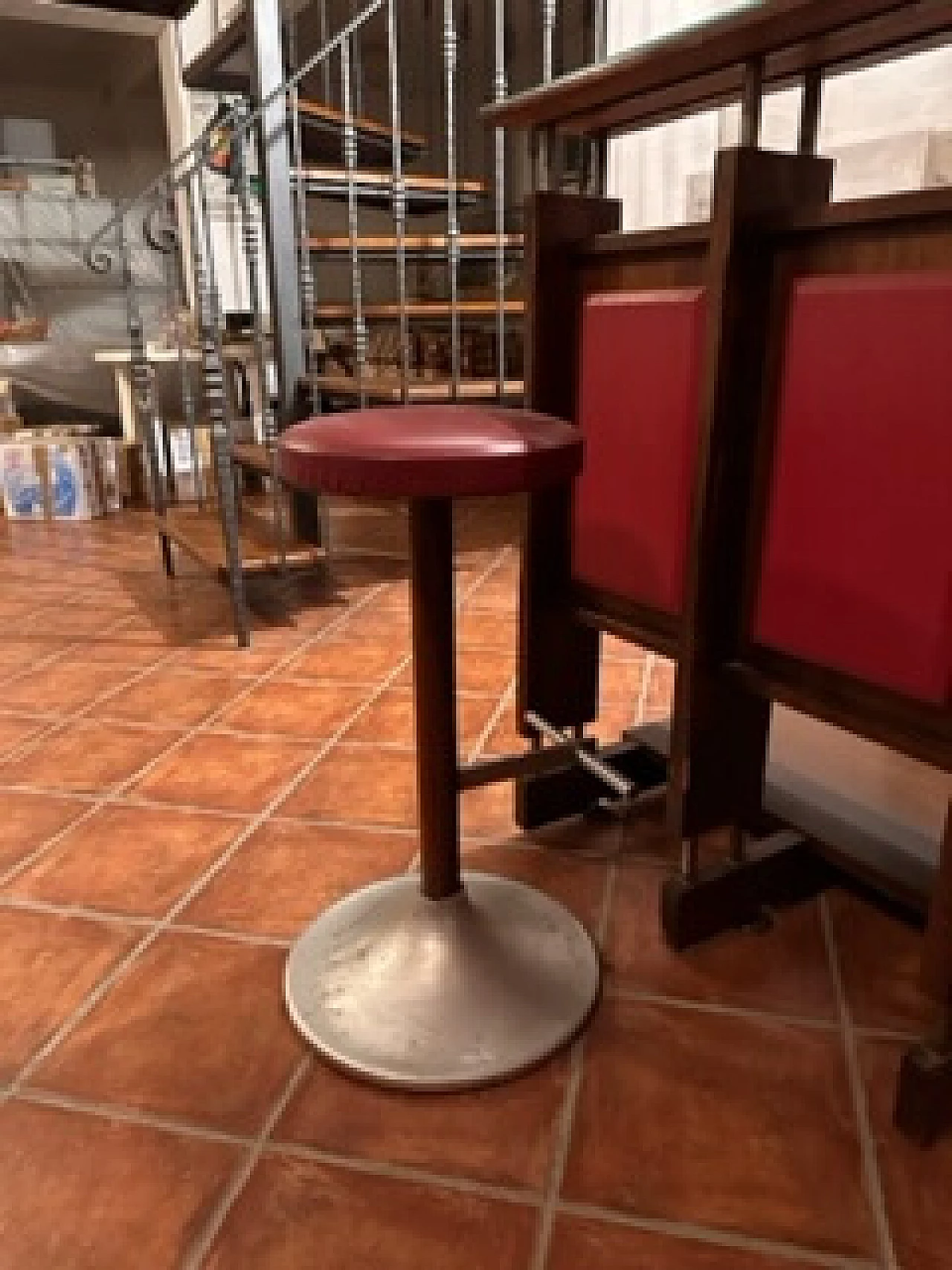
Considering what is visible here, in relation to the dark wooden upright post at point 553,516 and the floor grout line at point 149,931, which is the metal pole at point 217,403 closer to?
the floor grout line at point 149,931

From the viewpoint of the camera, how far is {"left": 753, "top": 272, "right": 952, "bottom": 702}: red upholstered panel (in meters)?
0.86

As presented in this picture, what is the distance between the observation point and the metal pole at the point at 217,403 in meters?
2.28

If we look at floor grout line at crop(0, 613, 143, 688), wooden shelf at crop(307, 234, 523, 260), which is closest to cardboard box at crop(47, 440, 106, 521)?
floor grout line at crop(0, 613, 143, 688)

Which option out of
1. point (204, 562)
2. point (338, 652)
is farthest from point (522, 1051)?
point (204, 562)

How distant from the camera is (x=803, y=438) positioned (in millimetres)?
1003

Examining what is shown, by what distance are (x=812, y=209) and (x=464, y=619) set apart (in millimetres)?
1837

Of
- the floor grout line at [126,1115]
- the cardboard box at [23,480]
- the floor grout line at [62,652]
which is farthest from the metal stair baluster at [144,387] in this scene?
the floor grout line at [126,1115]

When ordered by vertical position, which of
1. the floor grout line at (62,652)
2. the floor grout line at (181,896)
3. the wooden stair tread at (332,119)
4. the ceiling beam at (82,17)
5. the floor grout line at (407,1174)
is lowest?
the floor grout line at (62,652)

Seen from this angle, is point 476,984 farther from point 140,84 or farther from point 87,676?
point 140,84

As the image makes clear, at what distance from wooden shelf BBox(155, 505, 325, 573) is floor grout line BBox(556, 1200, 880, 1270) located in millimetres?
1987

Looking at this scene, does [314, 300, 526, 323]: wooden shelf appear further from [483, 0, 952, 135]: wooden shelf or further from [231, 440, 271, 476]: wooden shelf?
[483, 0, 952, 135]: wooden shelf

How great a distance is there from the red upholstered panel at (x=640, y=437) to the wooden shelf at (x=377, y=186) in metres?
1.97

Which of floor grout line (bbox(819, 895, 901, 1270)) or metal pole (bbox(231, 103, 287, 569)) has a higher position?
metal pole (bbox(231, 103, 287, 569))

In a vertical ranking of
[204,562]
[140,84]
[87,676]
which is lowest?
[87,676]
